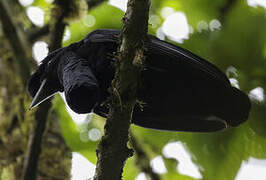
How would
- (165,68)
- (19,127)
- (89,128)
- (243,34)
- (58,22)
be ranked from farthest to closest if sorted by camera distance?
(89,128) → (19,127) → (58,22) → (243,34) → (165,68)

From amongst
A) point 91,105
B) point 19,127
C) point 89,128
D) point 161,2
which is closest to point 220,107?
point 91,105

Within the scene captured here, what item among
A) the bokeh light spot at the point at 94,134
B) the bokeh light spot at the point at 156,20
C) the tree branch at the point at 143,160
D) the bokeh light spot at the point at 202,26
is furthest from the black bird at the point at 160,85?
the bokeh light spot at the point at 156,20

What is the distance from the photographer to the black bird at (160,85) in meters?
2.73

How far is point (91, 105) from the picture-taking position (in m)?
2.62

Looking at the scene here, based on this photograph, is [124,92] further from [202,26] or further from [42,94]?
[202,26]

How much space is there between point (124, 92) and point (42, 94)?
3.01 feet

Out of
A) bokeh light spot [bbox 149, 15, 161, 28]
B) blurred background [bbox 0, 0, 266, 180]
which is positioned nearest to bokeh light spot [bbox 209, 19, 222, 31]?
blurred background [bbox 0, 0, 266, 180]

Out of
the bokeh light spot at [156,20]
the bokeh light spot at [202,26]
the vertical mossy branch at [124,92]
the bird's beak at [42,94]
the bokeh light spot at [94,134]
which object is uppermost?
the vertical mossy branch at [124,92]

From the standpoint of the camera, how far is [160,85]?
114 inches

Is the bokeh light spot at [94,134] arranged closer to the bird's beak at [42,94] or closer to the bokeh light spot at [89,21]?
the bokeh light spot at [89,21]

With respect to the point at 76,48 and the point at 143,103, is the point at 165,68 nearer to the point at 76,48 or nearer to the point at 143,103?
the point at 143,103

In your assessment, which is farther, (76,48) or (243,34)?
(243,34)

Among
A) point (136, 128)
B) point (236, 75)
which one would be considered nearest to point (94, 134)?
point (136, 128)

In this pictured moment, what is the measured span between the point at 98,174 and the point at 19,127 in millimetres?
1922
